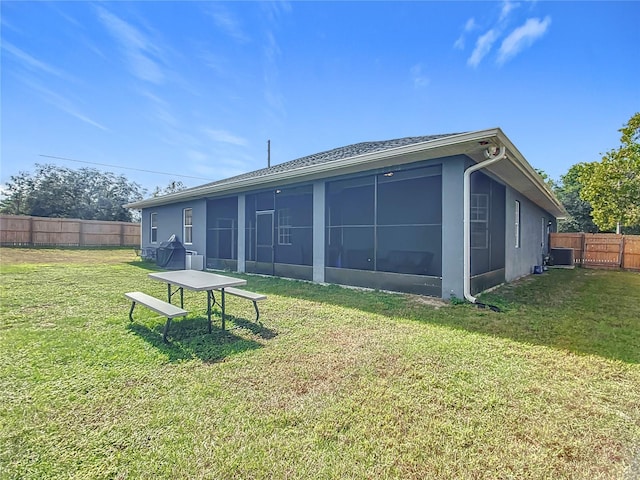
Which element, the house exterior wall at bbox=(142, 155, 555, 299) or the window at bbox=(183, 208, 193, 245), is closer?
the house exterior wall at bbox=(142, 155, 555, 299)

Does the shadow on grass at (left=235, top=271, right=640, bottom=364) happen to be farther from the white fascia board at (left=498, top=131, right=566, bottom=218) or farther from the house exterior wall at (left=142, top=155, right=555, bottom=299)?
the white fascia board at (left=498, top=131, right=566, bottom=218)

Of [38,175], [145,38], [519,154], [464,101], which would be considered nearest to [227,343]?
[519,154]

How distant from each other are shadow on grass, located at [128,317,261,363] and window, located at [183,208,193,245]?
27.6ft

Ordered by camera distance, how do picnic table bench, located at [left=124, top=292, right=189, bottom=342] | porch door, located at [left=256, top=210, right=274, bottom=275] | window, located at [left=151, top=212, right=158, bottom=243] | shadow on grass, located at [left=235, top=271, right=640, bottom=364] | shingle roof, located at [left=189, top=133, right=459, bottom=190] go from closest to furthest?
picnic table bench, located at [left=124, top=292, right=189, bottom=342] → shadow on grass, located at [left=235, top=271, right=640, bottom=364] → shingle roof, located at [left=189, top=133, right=459, bottom=190] → porch door, located at [left=256, top=210, right=274, bottom=275] → window, located at [left=151, top=212, right=158, bottom=243]

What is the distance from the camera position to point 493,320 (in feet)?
14.6

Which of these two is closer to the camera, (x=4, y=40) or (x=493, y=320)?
(x=493, y=320)

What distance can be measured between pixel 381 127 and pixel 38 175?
1091 inches

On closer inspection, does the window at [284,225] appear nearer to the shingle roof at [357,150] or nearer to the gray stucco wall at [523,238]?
the shingle roof at [357,150]

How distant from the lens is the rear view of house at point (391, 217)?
17.9ft

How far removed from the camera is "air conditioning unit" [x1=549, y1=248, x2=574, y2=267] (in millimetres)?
14094

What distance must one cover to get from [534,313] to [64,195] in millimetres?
31520

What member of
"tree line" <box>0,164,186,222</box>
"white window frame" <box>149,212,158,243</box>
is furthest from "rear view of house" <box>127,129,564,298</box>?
"tree line" <box>0,164,186,222</box>

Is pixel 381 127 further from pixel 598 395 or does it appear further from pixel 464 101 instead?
pixel 598 395

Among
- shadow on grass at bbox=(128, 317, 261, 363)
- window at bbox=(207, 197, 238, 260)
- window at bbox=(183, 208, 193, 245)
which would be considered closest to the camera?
shadow on grass at bbox=(128, 317, 261, 363)
